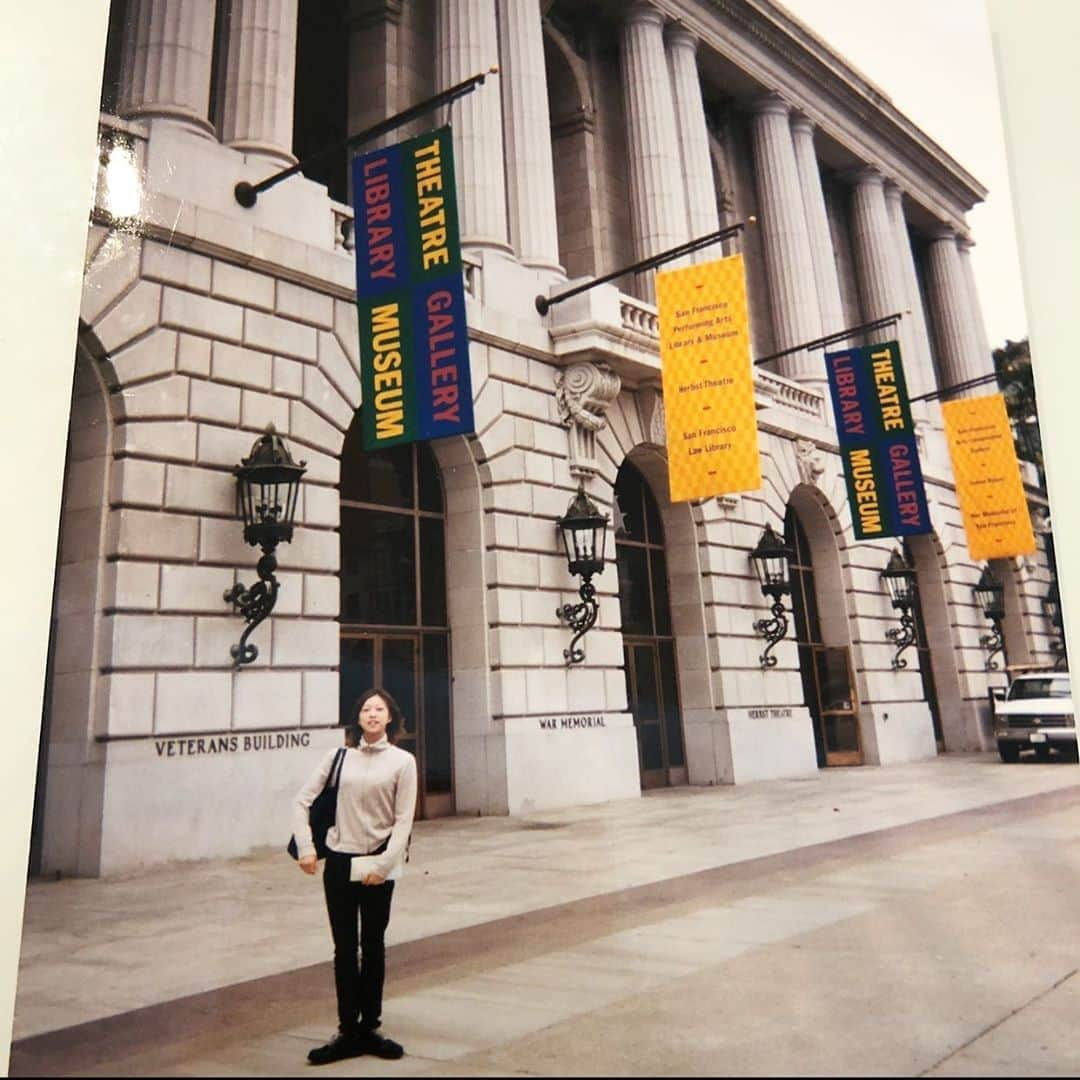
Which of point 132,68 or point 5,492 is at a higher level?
point 132,68

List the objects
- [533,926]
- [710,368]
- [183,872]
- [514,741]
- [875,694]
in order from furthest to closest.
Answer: [710,368] < [875,694] < [514,741] < [533,926] < [183,872]

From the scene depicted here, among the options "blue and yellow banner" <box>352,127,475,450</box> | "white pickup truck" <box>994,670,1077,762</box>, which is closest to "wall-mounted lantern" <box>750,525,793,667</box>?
"white pickup truck" <box>994,670,1077,762</box>

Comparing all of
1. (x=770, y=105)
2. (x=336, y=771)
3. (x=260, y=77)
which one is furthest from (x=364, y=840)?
(x=770, y=105)

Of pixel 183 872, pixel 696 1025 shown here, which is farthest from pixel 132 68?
pixel 696 1025

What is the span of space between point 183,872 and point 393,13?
850cm

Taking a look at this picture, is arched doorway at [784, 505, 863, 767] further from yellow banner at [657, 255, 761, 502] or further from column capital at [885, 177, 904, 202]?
column capital at [885, 177, 904, 202]

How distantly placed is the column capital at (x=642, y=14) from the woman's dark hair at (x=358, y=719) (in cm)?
1231

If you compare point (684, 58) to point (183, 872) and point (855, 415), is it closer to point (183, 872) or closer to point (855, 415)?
point (855, 415)

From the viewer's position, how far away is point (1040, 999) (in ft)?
12.2

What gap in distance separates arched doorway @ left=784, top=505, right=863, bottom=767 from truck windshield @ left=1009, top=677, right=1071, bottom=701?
Result: 195 centimetres

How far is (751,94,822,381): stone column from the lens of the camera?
13016 millimetres

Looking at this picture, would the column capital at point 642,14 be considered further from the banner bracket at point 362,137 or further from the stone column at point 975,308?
the stone column at point 975,308

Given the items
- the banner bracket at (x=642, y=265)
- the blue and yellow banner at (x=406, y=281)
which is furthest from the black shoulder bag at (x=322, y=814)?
the banner bracket at (x=642, y=265)

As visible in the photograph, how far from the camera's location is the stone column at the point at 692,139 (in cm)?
1462
